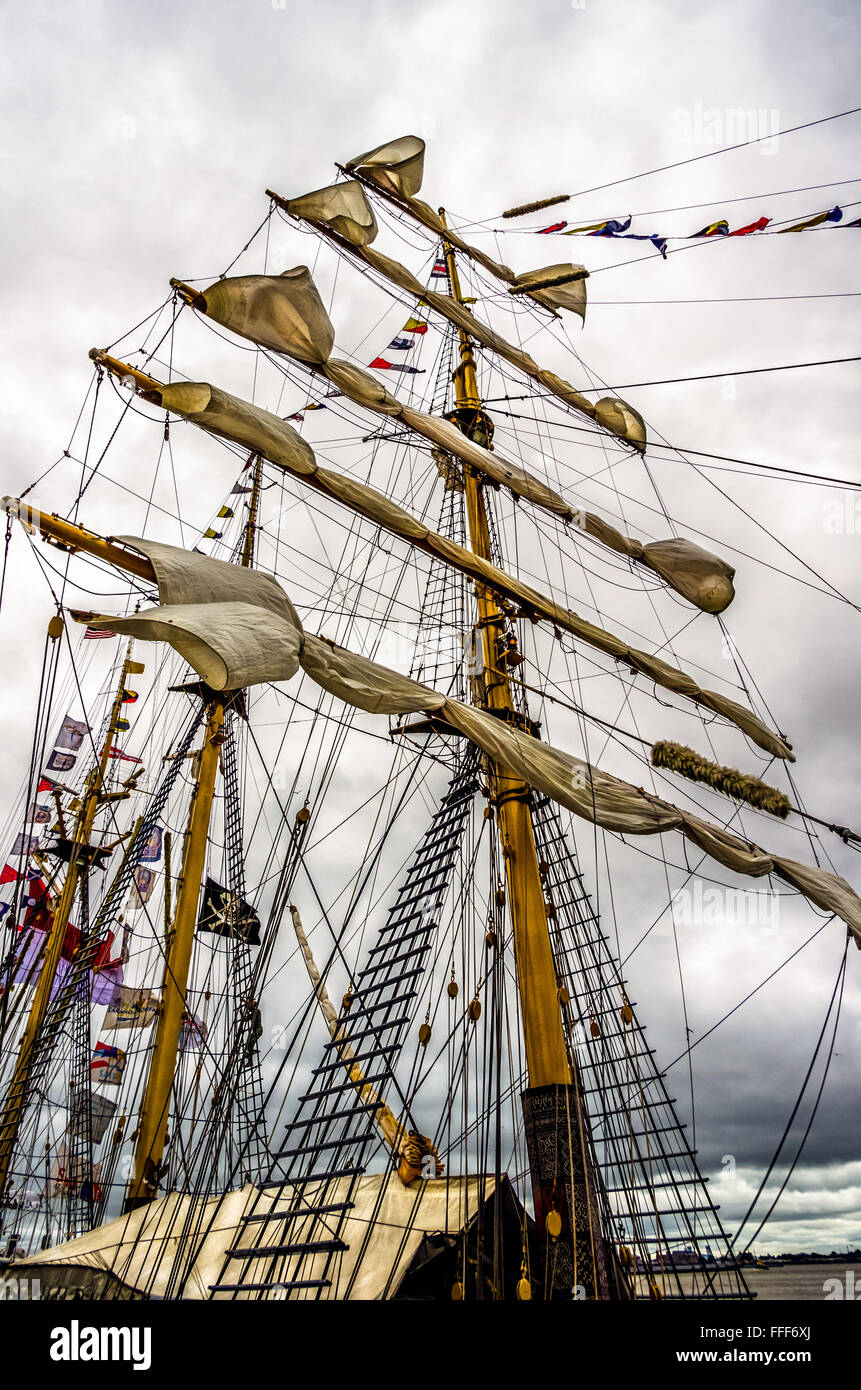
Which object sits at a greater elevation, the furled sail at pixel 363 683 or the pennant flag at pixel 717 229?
the pennant flag at pixel 717 229

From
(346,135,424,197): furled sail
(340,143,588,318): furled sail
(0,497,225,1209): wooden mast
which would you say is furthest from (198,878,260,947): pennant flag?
(346,135,424,197): furled sail

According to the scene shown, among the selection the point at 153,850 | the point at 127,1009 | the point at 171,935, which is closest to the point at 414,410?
the point at 171,935

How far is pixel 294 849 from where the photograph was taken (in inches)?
306

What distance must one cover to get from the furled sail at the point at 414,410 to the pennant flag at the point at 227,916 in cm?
798

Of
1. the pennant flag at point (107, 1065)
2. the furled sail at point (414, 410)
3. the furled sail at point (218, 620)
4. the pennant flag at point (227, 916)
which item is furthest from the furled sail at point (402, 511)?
the pennant flag at point (107, 1065)

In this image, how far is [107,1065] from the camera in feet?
56.6

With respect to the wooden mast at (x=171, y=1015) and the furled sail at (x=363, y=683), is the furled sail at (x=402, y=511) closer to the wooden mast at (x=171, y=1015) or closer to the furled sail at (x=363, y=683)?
the furled sail at (x=363, y=683)

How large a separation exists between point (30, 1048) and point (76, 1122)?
2.01 m

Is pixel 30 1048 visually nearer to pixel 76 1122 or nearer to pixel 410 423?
pixel 76 1122

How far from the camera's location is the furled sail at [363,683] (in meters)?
5.72

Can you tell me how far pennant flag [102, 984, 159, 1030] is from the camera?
594 inches

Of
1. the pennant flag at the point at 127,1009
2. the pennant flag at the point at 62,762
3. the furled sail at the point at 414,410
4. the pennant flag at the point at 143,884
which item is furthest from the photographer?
the pennant flag at the point at 62,762

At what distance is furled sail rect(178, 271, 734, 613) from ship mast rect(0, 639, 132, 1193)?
32.1ft
